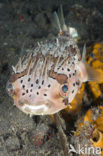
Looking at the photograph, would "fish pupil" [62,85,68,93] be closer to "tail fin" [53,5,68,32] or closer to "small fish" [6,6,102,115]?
"small fish" [6,6,102,115]

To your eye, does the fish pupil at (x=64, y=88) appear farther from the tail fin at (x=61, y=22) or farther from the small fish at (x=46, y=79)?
the tail fin at (x=61, y=22)

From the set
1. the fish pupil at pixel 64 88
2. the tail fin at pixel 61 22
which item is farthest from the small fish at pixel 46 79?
the tail fin at pixel 61 22

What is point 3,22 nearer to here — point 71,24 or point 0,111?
point 71,24

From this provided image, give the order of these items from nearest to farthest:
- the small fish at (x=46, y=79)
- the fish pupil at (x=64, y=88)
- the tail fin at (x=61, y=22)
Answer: the small fish at (x=46, y=79) → the fish pupil at (x=64, y=88) → the tail fin at (x=61, y=22)

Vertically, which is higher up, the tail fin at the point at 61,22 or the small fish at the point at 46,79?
the tail fin at the point at 61,22

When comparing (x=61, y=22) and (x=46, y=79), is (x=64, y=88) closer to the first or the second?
(x=46, y=79)

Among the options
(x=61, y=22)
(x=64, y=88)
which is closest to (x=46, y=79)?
(x=64, y=88)

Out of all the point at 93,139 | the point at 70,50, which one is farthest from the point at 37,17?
the point at 93,139

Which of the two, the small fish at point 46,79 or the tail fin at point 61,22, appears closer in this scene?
the small fish at point 46,79
